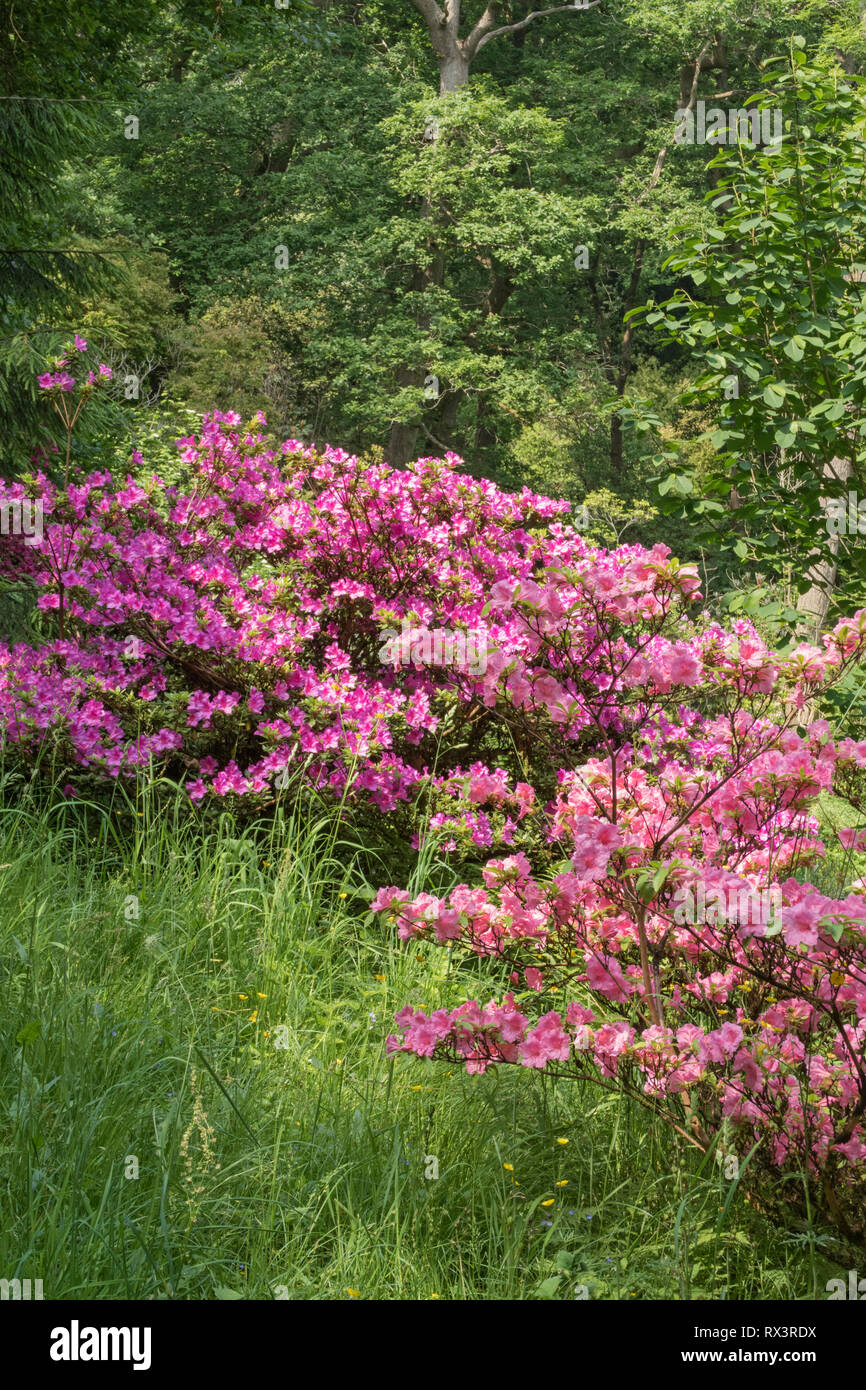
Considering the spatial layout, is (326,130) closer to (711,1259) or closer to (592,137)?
(592,137)

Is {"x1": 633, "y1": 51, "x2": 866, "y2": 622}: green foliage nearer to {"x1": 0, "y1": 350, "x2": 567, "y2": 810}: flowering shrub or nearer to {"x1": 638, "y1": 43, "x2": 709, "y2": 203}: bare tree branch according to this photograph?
{"x1": 0, "y1": 350, "x2": 567, "y2": 810}: flowering shrub

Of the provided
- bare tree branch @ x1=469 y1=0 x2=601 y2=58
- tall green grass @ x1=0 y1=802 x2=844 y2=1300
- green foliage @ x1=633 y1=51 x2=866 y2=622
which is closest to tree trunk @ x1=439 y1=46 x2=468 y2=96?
bare tree branch @ x1=469 y1=0 x2=601 y2=58

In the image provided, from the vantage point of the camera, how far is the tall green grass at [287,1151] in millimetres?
2010

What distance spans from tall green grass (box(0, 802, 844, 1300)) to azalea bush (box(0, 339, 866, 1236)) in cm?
17

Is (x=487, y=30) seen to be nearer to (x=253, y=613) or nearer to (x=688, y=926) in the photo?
(x=253, y=613)

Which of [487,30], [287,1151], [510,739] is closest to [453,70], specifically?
[487,30]

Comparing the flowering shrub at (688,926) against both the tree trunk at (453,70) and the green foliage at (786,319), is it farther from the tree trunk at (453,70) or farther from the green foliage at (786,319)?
the tree trunk at (453,70)

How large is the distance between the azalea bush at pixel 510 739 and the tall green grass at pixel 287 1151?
17 centimetres

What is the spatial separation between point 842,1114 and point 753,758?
0.65 meters

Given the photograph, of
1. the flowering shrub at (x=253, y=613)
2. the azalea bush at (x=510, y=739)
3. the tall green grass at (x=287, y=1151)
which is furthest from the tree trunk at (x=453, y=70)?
the tall green grass at (x=287, y=1151)

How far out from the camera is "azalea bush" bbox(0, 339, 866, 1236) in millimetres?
2162

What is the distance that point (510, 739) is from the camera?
402cm

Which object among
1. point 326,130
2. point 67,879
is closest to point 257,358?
point 326,130

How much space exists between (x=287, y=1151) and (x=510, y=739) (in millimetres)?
1894
